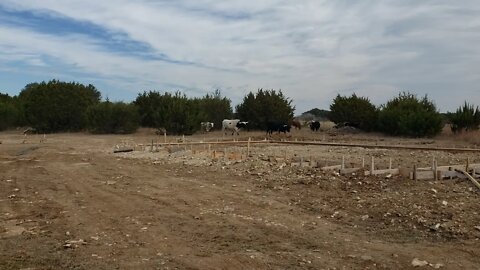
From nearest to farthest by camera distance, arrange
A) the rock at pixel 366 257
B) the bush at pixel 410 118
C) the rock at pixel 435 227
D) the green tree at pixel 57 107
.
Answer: the rock at pixel 366 257, the rock at pixel 435 227, the bush at pixel 410 118, the green tree at pixel 57 107

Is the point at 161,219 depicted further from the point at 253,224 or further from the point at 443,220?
the point at 443,220

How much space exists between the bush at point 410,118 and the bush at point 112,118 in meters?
18.7

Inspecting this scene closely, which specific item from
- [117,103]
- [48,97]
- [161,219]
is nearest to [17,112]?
[48,97]

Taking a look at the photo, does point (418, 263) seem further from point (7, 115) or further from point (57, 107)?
point (7, 115)

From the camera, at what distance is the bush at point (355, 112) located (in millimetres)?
40906

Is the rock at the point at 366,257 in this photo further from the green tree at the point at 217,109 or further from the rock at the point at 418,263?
the green tree at the point at 217,109

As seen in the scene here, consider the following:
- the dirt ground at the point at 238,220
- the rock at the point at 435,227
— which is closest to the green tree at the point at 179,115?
the dirt ground at the point at 238,220

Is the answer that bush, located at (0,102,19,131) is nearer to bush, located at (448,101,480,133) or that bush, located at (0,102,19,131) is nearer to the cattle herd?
the cattle herd

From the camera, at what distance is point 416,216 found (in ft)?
28.3

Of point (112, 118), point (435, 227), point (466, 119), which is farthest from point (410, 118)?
point (435, 227)

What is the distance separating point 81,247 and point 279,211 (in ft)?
11.8

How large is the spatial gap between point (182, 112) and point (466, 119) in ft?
63.6

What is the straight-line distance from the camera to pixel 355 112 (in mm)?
42438

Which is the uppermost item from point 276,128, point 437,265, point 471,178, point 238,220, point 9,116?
point 9,116
